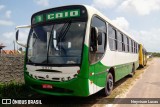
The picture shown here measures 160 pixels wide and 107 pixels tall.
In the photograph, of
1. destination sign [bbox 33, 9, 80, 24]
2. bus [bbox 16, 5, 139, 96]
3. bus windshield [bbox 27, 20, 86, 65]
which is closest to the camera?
bus [bbox 16, 5, 139, 96]

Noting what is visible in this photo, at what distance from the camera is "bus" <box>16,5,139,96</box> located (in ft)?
20.9

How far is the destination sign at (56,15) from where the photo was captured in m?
6.87

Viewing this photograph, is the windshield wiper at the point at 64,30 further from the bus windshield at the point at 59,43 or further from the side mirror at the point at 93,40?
the side mirror at the point at 93,40

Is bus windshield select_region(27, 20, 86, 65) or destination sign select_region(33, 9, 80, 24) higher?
destination sign select_region(33, 9, 80, 24)

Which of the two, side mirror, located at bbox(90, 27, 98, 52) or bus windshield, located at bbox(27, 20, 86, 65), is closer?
bus windshield, located at bbox(27, 20, 86, 65)

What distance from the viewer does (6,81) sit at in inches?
369

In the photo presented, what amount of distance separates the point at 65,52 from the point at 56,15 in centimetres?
132

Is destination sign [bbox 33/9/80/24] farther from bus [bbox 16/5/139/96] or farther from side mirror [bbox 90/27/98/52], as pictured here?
side mirror [bbox 90/27/98/52]

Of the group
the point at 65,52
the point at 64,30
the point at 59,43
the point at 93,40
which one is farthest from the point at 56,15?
the point at 93,40

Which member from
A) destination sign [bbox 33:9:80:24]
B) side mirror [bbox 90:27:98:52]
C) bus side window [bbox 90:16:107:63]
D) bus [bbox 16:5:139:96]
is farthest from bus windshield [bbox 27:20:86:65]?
bus side window [bbox 90:16:107:63]

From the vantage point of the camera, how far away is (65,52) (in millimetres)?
6594

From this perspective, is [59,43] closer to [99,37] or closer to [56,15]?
[56,15]

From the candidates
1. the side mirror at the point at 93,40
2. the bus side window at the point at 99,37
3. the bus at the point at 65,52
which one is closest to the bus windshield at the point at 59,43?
the bus at the point at 65,52

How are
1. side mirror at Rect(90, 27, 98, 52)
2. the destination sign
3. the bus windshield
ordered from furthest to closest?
the destination sign
side mirror at Rect(90, 27, 98, 52)
the bus windshield
